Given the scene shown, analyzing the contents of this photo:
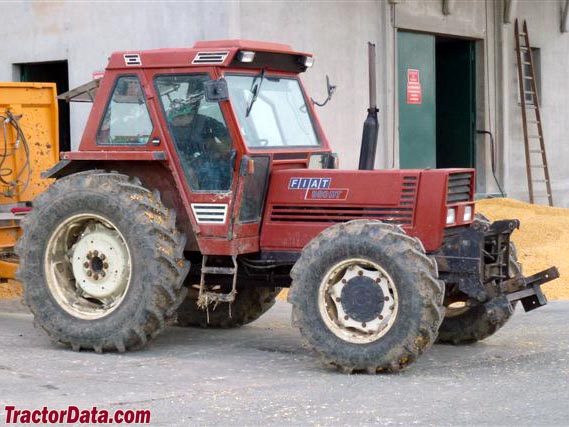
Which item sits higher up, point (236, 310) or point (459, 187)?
point (459, 187)

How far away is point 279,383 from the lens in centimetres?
786

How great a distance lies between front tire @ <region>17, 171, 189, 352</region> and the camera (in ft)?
28.6

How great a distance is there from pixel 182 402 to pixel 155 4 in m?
8.74

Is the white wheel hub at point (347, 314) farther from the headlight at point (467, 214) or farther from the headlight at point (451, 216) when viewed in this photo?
the headlight at point (467, 214)

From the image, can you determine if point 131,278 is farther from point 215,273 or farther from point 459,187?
point 459,187

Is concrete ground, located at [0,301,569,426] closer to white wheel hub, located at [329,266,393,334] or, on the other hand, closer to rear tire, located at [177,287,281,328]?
rear tire, located at [177,287,281,328]

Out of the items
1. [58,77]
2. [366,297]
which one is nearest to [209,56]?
[366,297]

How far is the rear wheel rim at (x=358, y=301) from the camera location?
8.12m

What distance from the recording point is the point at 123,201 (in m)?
8.80

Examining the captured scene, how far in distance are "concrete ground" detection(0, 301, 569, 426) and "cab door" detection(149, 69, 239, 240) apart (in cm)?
110

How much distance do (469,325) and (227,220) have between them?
7.15ft

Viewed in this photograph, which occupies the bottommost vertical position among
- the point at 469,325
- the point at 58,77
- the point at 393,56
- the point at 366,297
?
the point at 469,325

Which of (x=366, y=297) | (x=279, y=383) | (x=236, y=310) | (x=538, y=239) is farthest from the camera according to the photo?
(x=538, y=239)

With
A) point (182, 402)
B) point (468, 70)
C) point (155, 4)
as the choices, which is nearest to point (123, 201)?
point (182, 402)
